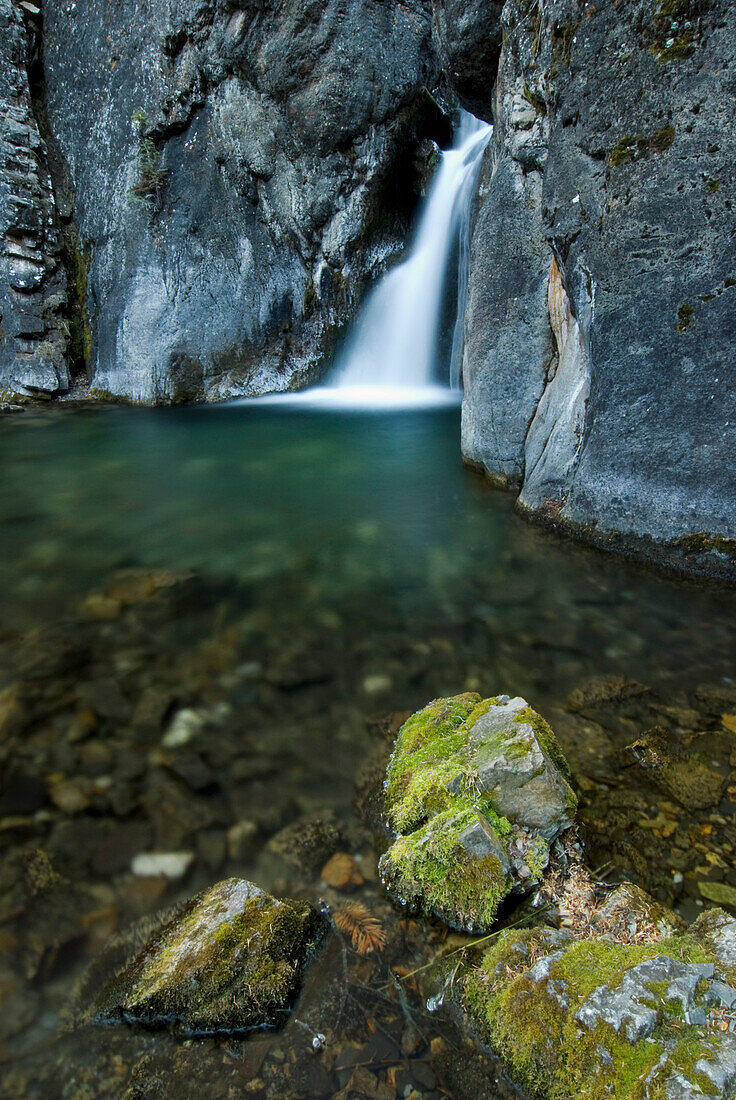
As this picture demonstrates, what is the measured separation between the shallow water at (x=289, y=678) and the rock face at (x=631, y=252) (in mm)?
772

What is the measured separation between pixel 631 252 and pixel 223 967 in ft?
18.1

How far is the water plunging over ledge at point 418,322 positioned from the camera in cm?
1354

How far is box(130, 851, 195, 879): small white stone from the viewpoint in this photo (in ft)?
8.36

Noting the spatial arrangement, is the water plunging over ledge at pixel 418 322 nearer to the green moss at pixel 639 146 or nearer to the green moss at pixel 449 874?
the green moss at pixel 639 146

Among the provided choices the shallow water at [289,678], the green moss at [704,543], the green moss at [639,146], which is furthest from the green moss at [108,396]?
the green moss at [704,543]

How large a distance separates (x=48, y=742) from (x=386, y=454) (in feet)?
23.7

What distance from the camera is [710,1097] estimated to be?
1370mm

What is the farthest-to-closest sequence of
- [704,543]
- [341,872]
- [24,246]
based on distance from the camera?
[24,246]
[704,543]
[341,872]

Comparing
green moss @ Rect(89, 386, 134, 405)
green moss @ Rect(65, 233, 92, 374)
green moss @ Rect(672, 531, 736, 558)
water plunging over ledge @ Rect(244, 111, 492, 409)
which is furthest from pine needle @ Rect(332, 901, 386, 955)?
green moss @ Rect(65, 233, 92, 374)

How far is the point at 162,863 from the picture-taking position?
2598 millimetres

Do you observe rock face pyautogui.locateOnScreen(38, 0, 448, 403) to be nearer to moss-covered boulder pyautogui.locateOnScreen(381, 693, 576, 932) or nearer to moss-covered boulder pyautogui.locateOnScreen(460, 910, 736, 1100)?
moss-covered boulder pyautogui.locateOnScreen(381, 693, 576, 932)

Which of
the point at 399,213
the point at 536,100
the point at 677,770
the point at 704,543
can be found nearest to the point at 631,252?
the point at 704,543

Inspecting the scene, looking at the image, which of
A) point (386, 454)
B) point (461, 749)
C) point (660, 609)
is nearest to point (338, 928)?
point (461, 749)

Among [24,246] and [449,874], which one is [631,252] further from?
[24,246]
